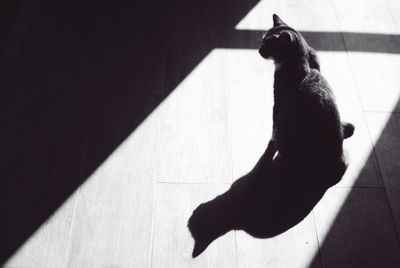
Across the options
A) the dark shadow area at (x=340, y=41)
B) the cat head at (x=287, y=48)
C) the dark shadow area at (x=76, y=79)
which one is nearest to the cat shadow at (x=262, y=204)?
the cat head at (x=287, y=48)

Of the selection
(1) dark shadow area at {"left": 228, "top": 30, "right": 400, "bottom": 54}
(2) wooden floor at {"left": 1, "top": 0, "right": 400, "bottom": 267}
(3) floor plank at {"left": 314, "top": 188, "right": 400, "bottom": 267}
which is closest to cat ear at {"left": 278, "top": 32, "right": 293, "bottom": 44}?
(2) wooden floor at {"left": 1, "top": 0, "right": 400, "bottom": 267}

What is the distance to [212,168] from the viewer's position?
160cm

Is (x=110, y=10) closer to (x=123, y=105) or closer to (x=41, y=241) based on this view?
(x=123, y=105)

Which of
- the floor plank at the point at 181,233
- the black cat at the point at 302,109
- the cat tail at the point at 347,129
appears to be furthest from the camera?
the cat tail at the point at 347,129

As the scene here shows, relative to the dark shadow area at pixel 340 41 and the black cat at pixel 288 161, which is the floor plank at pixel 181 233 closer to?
the black cat at pixel 288 161

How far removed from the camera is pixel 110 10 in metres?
2.14

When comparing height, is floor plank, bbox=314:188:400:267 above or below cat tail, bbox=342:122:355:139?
below

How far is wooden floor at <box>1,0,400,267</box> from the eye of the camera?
4.57 feet

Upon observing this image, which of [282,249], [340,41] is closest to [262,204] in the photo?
[282,249]

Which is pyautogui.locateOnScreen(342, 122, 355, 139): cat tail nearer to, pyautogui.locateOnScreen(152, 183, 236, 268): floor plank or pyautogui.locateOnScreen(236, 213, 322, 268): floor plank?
pyautogui.locateOnScreen(236, 213, 322, 268): floor plank

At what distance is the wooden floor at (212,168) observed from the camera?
4.57 ft

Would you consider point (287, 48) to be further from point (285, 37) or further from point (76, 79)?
point (76, 79)

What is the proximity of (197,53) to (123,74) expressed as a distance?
46 centimetres

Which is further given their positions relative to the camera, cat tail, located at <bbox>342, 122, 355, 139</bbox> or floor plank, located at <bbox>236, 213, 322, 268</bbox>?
cat tail, located at <bbox>342, 122, 355, 139</bbox>
